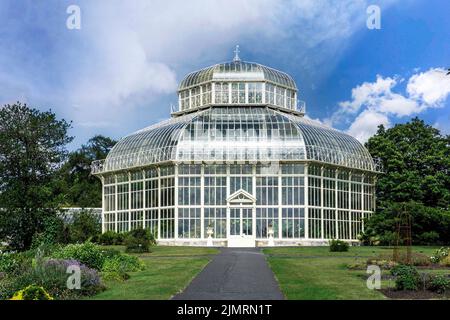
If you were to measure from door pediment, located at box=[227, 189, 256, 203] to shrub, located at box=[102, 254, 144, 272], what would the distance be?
108 ft

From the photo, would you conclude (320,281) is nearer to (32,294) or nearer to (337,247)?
(32,294)

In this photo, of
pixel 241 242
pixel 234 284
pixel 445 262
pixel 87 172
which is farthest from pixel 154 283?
pixel 87 172

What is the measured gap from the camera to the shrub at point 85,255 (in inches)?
1196

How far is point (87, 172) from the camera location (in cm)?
10950

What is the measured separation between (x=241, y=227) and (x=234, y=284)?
4101 centimetres

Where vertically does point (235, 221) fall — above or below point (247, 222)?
above

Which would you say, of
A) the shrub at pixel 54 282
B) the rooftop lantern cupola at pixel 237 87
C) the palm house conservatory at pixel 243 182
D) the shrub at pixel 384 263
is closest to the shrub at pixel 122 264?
the shrub at pixel 54 282

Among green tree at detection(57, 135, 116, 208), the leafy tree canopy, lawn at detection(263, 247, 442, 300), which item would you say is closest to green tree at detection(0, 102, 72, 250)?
lawn at detection(263, 247, 442, 300)

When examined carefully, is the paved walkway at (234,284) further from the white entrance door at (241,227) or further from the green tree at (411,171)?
the green tree at (411,171)

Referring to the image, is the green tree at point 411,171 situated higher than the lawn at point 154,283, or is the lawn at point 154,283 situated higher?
the green tree at point 411,171

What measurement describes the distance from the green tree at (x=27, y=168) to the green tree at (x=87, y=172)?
49.3 metres
